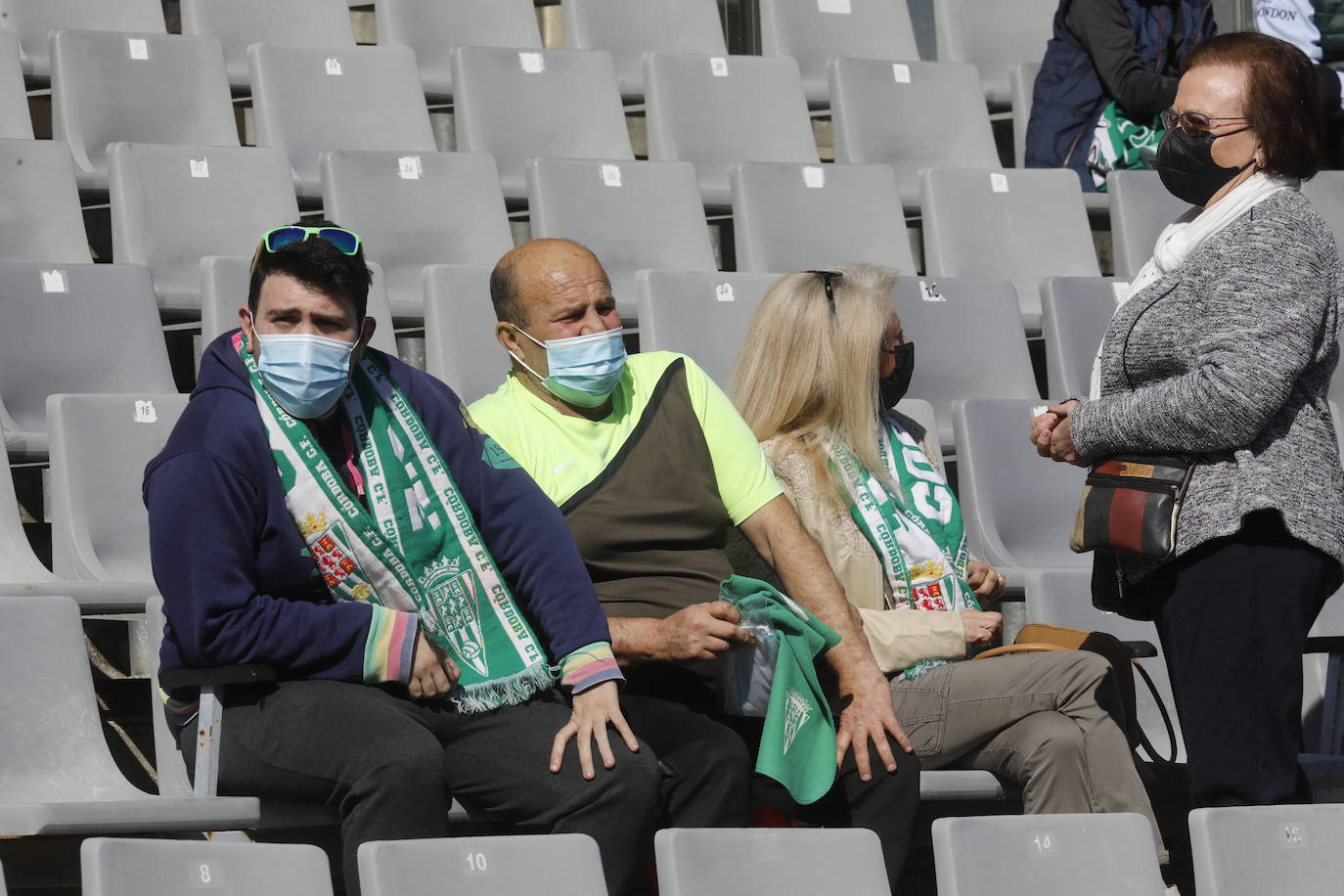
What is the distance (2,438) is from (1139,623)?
2.06m

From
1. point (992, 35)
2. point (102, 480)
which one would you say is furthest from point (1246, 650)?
point (992, 35)

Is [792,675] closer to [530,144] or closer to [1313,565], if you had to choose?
[1313,565]

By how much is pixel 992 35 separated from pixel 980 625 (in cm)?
324

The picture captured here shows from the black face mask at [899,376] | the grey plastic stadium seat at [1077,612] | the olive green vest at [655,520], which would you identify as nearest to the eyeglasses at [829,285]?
the black face mask at [899,376]

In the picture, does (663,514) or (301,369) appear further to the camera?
(663,514)

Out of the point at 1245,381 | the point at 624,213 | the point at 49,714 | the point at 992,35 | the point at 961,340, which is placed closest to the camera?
the point at 1245,381

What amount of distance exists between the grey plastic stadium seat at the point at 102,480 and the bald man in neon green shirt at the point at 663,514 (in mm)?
617

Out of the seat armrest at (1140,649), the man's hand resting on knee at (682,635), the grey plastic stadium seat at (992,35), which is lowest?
the seat armrest at (1140,649)

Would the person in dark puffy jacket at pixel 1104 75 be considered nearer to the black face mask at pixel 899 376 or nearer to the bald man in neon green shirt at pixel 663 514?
the black face mask at pixel 899 376

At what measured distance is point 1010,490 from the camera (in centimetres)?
364

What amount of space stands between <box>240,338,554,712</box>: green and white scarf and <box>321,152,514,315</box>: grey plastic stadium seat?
152 cm

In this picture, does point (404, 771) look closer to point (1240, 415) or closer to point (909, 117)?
point (1240, 415)

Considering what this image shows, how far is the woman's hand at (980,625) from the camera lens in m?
2.85

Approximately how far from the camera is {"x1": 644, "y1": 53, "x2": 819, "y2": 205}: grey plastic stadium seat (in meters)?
4.75
